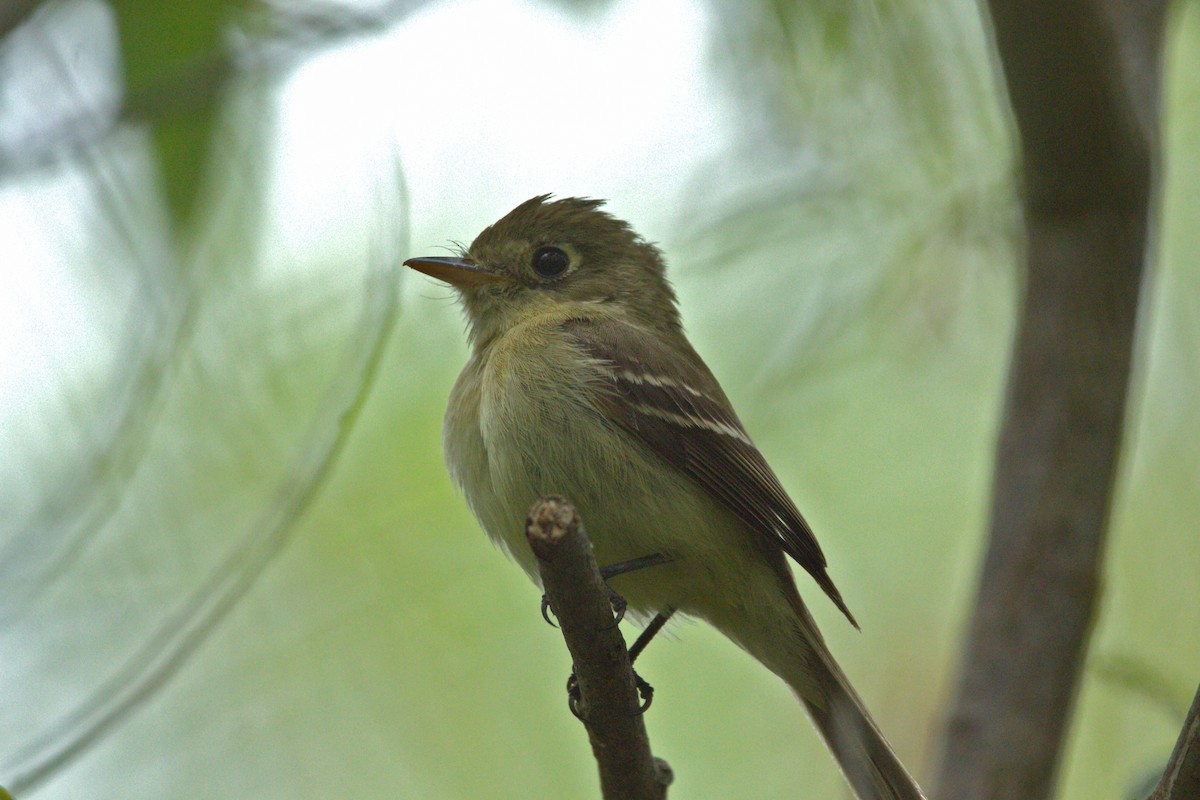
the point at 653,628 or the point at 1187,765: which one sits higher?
the point at 1187,765

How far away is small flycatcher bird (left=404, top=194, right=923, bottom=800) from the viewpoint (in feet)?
13.5

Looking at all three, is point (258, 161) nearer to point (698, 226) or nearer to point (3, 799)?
point (698, 226)

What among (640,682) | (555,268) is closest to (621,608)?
(640,682)

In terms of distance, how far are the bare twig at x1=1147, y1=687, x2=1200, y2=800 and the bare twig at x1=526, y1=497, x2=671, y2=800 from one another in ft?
4.69

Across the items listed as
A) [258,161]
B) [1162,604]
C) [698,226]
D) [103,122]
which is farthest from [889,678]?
[103,122]

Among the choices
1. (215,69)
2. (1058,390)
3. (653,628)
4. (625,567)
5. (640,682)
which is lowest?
(1058,390)

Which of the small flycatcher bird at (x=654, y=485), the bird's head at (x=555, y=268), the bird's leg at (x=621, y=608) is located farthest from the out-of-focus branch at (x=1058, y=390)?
the bird's head at (x=555, y=268)

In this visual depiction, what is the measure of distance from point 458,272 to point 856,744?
97.3 inches

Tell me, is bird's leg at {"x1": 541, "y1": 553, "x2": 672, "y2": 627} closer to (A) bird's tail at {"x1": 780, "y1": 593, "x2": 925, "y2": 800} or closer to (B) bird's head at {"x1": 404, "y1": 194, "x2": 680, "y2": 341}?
(A) bird's tail at {"x1": 780, "y1": 593, "x2": 925, "y2": 800}

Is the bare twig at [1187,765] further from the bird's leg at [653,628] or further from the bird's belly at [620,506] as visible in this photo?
the bird's leg at [653,628]

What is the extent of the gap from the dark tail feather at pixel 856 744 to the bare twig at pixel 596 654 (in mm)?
867

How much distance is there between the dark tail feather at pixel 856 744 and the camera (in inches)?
166

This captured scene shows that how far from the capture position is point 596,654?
337 centimetres

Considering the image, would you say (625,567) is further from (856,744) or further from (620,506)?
(856,744)
